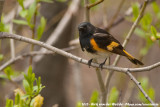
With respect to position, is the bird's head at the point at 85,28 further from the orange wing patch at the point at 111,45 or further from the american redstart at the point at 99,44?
the orange wing patch at the point at 111,45

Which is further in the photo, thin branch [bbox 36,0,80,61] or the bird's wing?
thin branch [bbox 36,0,80,61]

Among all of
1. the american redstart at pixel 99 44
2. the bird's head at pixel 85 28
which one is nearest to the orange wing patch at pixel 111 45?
the american redstart at pixel 99 44

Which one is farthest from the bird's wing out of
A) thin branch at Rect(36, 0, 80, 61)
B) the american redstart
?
thin branch at Rect(36, 0, 80, 61)

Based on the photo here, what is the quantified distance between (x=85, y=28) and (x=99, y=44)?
10.3 inches

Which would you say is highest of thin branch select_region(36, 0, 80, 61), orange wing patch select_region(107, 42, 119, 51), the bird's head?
the bird's head

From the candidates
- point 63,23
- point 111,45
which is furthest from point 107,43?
point 63,23

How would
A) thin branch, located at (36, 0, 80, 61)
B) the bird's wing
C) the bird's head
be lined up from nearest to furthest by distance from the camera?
the bird's wing < the bird's head < thin branch, located at (36, 0, 80, 61)

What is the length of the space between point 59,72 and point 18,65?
178 cm

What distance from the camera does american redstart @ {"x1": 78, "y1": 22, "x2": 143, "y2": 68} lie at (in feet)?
9.13

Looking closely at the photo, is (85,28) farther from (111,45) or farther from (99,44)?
(111,45)

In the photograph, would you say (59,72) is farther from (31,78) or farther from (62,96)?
(31,78)

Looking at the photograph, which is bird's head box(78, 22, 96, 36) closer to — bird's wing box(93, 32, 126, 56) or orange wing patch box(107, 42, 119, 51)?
bird's wing box(93, 32, 126, 56)

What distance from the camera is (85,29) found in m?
2.90

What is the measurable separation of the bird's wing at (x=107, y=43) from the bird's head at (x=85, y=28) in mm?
73
